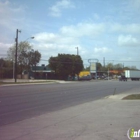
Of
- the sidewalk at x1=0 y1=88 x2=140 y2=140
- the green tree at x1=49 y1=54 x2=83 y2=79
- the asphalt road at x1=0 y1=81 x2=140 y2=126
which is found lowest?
the asphalt road at x1=0 y1=81 x2=140 y2=126

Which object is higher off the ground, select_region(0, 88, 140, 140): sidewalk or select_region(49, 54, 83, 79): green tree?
select_region(49, 54, 83, 79): green tree

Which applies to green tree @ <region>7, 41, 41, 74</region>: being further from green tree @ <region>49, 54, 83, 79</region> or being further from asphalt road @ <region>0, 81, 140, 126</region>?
asphalt road @ <region>0, 81, 140, 126</region>

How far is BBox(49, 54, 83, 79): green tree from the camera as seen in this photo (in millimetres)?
75875

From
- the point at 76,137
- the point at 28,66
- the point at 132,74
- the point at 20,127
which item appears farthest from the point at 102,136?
the point at 28,66

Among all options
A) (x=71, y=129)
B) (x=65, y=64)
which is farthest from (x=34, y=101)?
(x=65, y=64)

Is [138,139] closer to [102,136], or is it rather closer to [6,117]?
[102,136]

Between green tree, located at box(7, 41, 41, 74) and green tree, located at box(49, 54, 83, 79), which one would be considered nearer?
green tree, located at box(49, 54, 83, 79)

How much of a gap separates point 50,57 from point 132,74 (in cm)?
2881

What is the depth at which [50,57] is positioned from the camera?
258ft

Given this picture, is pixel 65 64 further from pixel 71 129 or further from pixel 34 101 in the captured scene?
pixel 71 129

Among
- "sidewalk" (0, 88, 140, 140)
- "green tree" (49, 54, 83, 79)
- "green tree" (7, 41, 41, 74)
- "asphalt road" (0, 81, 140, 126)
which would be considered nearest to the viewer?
"sidewalk" (0, 88, 140, 140)

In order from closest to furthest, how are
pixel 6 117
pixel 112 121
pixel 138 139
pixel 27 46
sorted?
pixel 138 139, pixel 112 121, pixel 6 117, pixel 27 46

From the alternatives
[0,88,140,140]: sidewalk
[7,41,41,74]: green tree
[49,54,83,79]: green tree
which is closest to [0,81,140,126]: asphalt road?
[0,88,140,140]: sidewalk

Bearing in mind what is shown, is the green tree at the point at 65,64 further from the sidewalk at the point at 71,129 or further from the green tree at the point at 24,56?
the sidewalk at the point at 71,129
